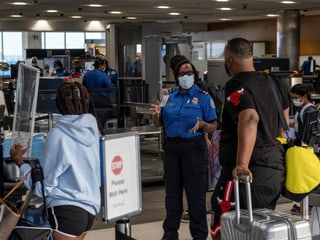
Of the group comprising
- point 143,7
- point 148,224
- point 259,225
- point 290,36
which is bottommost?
point 148,224

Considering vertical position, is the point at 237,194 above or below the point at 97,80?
below

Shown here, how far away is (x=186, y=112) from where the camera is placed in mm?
5043

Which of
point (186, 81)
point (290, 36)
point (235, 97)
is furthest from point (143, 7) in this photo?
point (235, 97)

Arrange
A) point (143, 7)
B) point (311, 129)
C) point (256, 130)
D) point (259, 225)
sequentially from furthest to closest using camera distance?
1. point (143, 7)
2. point (311, 129)
3. point (256, 130)
4. point (259, 225)

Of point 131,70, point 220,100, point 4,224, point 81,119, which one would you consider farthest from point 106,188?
point 131,70

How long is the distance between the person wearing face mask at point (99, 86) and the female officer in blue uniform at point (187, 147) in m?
5.17

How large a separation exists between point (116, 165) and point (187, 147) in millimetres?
1396

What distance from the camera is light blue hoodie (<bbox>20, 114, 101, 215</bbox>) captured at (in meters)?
3.45

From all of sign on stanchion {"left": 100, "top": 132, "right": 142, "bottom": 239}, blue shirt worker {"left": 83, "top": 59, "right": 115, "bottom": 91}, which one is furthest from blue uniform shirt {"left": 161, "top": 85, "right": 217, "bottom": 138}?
blue shirt worker {"left": 83, "top": 59, "right": 115, "bottom": 91}

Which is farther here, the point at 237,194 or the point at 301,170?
the point at 301,170

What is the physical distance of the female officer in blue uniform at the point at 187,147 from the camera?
504 centimetres

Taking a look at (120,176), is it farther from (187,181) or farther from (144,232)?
(144,232)

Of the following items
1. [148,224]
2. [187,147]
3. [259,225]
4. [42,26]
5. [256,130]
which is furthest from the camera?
[42,26]

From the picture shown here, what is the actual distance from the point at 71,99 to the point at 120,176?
505 millimetres
